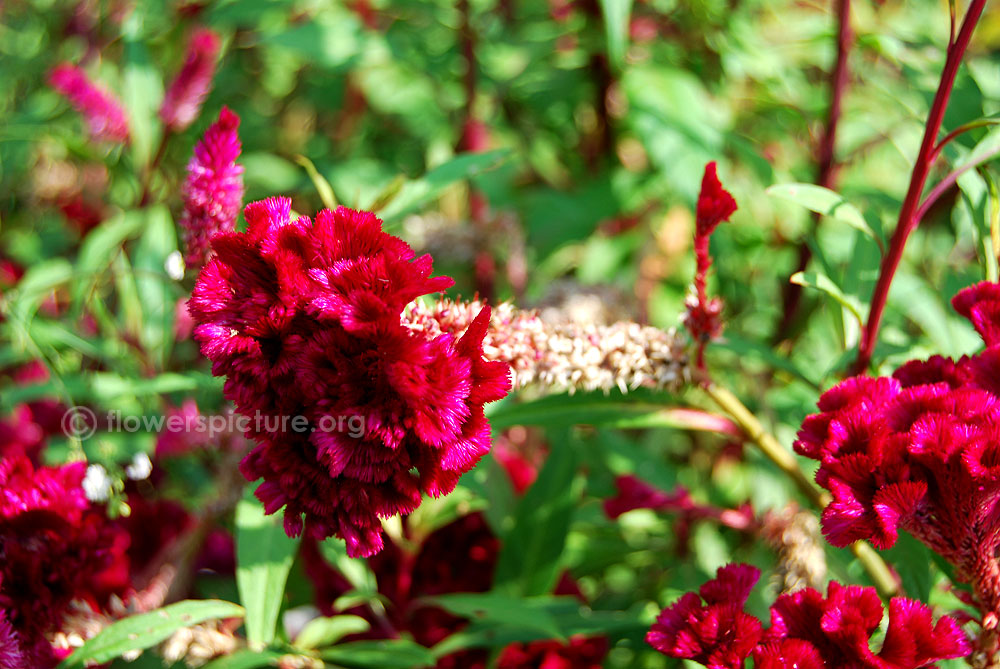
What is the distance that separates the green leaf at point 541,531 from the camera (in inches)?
41.3

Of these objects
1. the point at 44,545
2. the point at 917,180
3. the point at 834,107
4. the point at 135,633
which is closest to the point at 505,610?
the point at 135,633

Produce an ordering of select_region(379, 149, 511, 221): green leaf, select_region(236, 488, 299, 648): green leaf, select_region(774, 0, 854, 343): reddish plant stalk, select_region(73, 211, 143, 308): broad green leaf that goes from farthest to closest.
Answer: select_region(73, 211, 143, 308): broad green leaf
select_region(774, 0, 854, 343): reddish plant stalk
select_region(379, 149, 511, 221): green leaf
select_region(236, 488, 299, 648): green leaf

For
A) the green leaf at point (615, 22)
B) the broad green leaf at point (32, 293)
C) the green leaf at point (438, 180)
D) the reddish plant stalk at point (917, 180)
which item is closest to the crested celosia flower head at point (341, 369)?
the green leaf at point (438, 180)

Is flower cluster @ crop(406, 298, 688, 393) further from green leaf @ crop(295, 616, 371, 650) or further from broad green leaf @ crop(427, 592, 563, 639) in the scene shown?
green leaf @ crop(295, 616, 371, 650)

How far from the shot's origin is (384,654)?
89 cm

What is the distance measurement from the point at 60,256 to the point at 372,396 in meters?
1.70

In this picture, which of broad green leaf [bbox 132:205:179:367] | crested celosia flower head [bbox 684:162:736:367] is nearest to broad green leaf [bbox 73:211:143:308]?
broad green leaf [bbox 132:205:179:367]

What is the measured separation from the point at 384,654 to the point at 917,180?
0.72 meters

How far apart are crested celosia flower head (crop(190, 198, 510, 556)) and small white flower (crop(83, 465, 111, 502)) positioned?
378 millimetres

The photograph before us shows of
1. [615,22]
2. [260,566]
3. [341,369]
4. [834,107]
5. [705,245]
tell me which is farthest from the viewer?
[834,107]

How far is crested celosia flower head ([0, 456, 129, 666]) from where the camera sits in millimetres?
783

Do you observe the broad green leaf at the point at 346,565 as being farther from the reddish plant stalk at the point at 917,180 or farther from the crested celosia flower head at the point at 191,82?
the crested celosia flower head at the point at 191,82

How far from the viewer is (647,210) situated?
1.62 meters

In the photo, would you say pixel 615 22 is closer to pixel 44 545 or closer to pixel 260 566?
pixel 260 566
